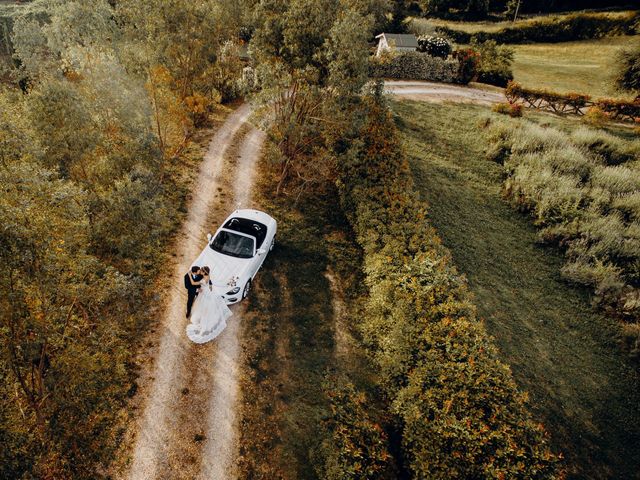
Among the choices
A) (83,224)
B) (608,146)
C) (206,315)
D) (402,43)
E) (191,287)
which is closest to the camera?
(83,224)

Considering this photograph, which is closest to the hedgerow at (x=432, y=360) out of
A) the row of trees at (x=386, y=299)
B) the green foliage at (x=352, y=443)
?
the row of trees at (x=386, y=299)

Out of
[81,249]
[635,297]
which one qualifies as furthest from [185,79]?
[635,297]

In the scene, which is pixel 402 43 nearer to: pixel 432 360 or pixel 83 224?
pixel 432 360

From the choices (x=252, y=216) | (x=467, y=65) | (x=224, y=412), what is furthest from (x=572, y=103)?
(x=224, y=412)

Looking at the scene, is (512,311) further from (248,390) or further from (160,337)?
(160,337)

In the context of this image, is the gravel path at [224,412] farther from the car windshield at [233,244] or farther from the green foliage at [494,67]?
the green foliage at [494,67]

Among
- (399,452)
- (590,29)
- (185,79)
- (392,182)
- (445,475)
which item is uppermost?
(590,29)

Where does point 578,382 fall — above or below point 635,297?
below
